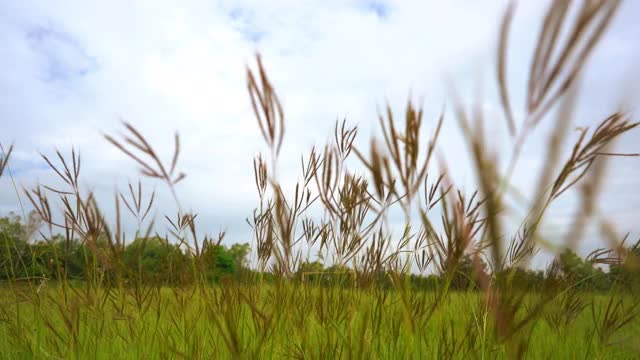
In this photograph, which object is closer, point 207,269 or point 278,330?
point 278,330

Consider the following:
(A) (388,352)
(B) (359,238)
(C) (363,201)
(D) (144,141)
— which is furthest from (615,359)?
(D) (144,141)

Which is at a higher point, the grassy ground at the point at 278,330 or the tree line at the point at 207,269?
the tree line at the point at 207,269

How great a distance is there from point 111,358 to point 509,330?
7.26 feet

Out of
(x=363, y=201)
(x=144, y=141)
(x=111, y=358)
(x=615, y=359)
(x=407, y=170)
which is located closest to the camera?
(x=407, y=170)

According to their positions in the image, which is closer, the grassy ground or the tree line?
the tree line

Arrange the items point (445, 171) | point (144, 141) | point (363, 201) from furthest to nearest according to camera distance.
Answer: point (363, 201), point (144, 141), point (445, 171)

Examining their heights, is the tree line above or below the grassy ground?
above

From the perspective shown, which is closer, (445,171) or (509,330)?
(509,330)

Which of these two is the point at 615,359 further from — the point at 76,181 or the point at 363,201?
the point at 76,181

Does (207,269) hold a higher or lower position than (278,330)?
higher

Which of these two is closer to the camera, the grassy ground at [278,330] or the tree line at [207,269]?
the tree line at [207,269]

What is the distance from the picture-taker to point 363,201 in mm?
1951

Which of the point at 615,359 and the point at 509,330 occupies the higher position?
the point at 509,330

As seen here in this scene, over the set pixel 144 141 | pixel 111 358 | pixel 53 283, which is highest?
pixel 144 141
